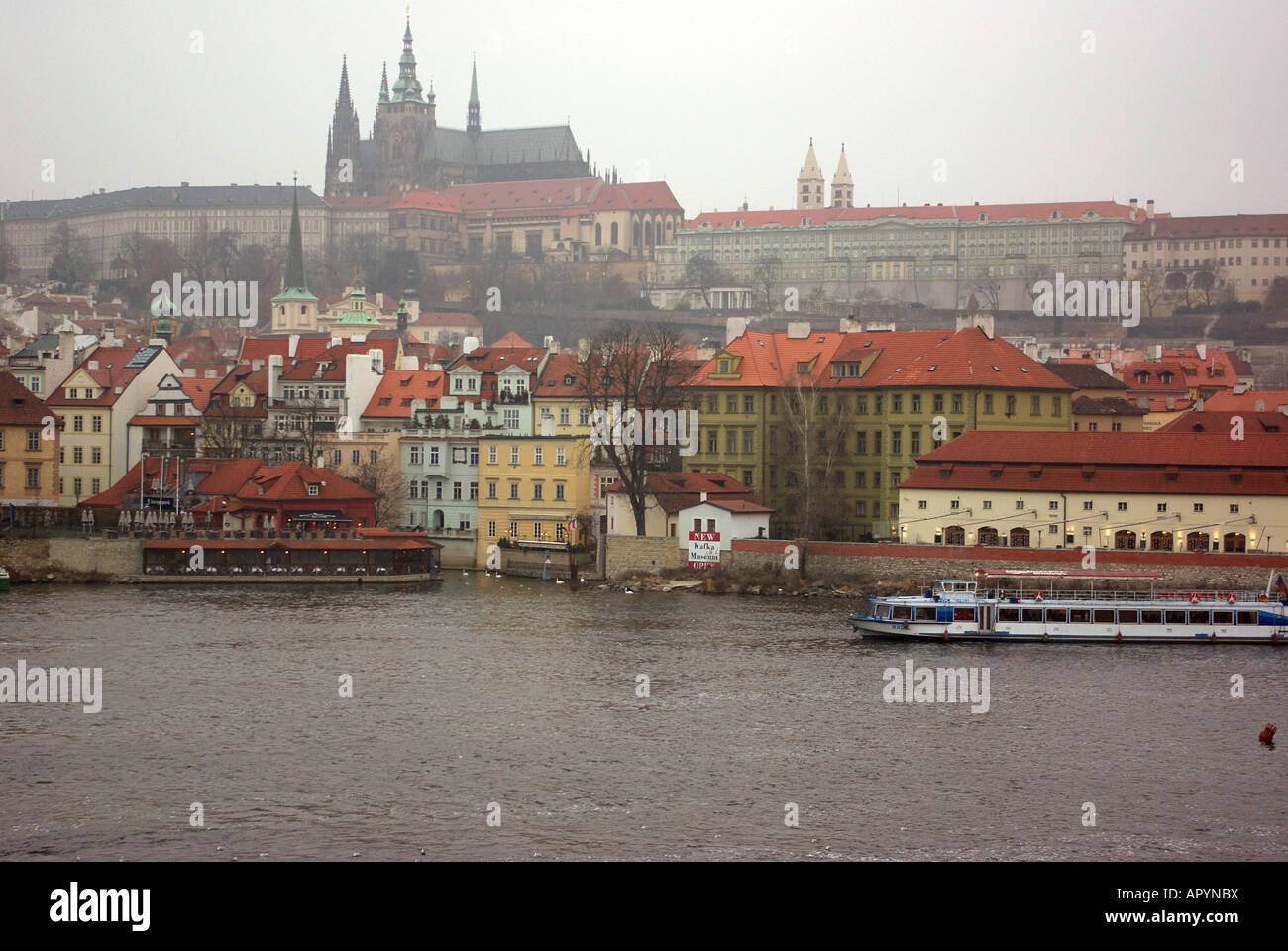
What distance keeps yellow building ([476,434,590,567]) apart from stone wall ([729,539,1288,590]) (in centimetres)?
740

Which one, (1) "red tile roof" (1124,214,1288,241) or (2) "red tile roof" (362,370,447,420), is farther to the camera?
(1) "red tile roof" (1124,214,1288,241)

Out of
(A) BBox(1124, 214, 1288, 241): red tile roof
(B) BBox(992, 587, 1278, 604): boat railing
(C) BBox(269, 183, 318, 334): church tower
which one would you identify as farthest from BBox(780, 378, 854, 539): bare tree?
(A) BBox(1124, 214, 1288, 241): red tile roof

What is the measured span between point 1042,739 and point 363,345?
43.2m

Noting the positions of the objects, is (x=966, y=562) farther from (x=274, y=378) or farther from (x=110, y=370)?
(x=110, y=370)

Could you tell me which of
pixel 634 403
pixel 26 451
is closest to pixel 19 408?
pixel 26 451

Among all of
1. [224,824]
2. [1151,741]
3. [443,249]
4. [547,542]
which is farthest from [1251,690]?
[443,249]

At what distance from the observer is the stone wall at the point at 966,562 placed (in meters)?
44.6

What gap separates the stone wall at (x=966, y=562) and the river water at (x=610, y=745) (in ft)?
15.8

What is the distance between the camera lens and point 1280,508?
45.8 meters

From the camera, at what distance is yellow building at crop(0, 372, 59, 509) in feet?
194

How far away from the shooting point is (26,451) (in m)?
59.5

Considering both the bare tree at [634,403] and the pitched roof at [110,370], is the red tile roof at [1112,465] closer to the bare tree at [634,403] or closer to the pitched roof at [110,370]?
the bare tree at [634,403]

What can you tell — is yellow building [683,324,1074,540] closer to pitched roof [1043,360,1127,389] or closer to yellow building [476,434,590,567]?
yellow building [476,434,590,567]
